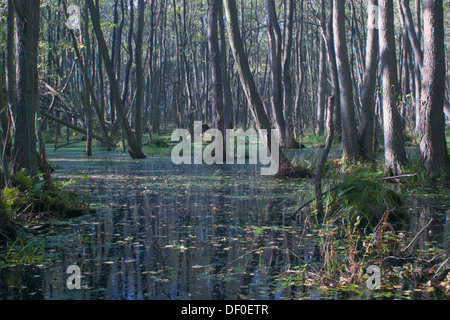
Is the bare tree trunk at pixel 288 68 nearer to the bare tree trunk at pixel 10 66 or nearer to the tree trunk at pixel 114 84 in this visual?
the tree trunk at pixel 114 84

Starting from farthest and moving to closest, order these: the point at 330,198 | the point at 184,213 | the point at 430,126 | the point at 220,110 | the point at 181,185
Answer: the point at 220,110 → the point at 181,185 → the point at 430,126 → the point at 184,213 → the point at 330,198

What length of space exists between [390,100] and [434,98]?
0.87m

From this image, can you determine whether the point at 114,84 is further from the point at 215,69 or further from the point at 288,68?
the point at 288,68

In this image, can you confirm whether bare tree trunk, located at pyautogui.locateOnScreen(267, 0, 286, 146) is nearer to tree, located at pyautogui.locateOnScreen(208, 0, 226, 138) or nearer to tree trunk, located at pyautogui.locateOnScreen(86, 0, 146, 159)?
tree, located at pyautogui.locateOnScreen(208, 0, 226, 138)

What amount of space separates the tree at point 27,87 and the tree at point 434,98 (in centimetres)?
570

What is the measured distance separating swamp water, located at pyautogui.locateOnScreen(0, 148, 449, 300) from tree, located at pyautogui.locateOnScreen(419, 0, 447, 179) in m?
1.84

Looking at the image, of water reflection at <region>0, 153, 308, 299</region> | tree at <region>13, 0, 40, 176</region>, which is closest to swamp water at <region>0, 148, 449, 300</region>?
water reflection at <region>0, 153, 308, 299</region>

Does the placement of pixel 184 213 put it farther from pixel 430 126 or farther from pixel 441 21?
pixel 441 21

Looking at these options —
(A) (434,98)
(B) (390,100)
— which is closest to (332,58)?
(B) (390,100)

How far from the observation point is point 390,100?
818 cm

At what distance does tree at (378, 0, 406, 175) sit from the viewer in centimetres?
805

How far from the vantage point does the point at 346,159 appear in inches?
376
